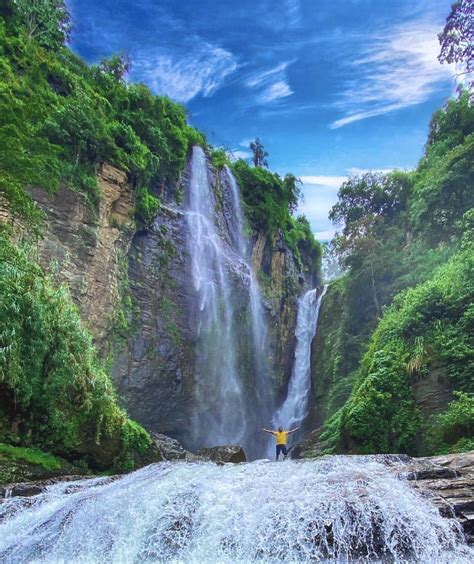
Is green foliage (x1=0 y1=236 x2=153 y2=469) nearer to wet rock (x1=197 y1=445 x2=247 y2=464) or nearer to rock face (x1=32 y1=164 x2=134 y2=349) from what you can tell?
rock face (x1=32 y1=164 x2=134 y2=349)

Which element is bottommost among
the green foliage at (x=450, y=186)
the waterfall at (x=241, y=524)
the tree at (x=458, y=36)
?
the waterfall at (x=241, y=524)

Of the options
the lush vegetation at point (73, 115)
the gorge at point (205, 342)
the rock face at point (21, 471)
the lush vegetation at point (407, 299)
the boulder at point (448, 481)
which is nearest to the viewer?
the boulder at point (448, 481)

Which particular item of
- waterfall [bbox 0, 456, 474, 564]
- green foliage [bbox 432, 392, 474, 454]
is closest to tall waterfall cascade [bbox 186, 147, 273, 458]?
green foliage [bbox 432, 392, 474, 454]

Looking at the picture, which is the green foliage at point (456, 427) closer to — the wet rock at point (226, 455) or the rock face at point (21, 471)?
the wet rock at point (226, 455)

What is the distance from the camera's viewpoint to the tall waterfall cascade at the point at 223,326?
71.4 feet

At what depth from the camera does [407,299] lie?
1418cm

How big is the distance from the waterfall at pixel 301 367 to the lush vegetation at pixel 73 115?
1324 cm

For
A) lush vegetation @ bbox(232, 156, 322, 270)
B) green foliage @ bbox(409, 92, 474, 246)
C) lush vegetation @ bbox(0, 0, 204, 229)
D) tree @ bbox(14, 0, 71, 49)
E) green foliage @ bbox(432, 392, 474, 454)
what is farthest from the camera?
lush vegetation @ bbox(232, 156, 322, 270)

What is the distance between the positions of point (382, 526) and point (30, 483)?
613cm

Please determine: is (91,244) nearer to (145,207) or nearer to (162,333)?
(145,207)

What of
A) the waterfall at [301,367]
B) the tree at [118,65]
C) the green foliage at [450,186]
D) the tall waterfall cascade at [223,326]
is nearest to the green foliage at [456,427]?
the green foliage at [450,186]

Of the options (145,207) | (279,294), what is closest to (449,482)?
(145,207)

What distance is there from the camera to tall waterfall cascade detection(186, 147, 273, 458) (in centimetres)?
2175

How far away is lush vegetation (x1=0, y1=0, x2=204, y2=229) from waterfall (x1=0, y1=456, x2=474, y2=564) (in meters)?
7.10
